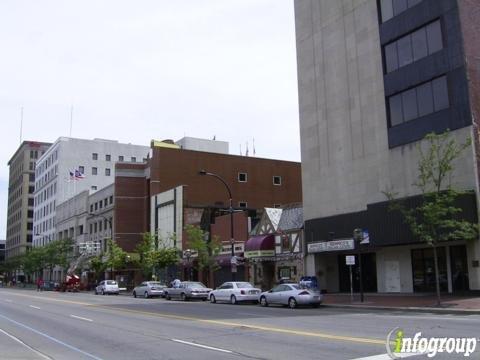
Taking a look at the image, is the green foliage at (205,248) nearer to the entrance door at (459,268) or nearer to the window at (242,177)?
the entrance door at (459,268)

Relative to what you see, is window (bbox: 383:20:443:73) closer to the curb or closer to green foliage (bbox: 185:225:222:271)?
the curb

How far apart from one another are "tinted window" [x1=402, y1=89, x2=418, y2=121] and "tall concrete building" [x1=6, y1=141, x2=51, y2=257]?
13998cm

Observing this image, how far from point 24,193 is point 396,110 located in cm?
14645

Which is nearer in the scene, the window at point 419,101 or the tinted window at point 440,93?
the tinted window at point 440,93

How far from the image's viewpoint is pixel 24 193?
540 ft

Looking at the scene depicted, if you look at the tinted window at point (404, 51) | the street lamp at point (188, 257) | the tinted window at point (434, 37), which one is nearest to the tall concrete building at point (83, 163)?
the street lamp at point (188, 257)

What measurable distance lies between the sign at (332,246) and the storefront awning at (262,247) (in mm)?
4020

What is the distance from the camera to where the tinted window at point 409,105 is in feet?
117

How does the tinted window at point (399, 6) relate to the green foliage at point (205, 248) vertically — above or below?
above

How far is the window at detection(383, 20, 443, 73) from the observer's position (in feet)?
113

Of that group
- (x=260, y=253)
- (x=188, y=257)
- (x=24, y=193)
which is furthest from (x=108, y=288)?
(x=24, y=193)

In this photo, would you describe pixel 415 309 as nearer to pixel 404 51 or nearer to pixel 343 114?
pixel 404 51

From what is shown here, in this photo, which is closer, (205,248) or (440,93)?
(440,93)

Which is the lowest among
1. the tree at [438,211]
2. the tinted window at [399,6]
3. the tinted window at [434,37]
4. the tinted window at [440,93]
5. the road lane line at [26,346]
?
the road lane line at [26,346]
